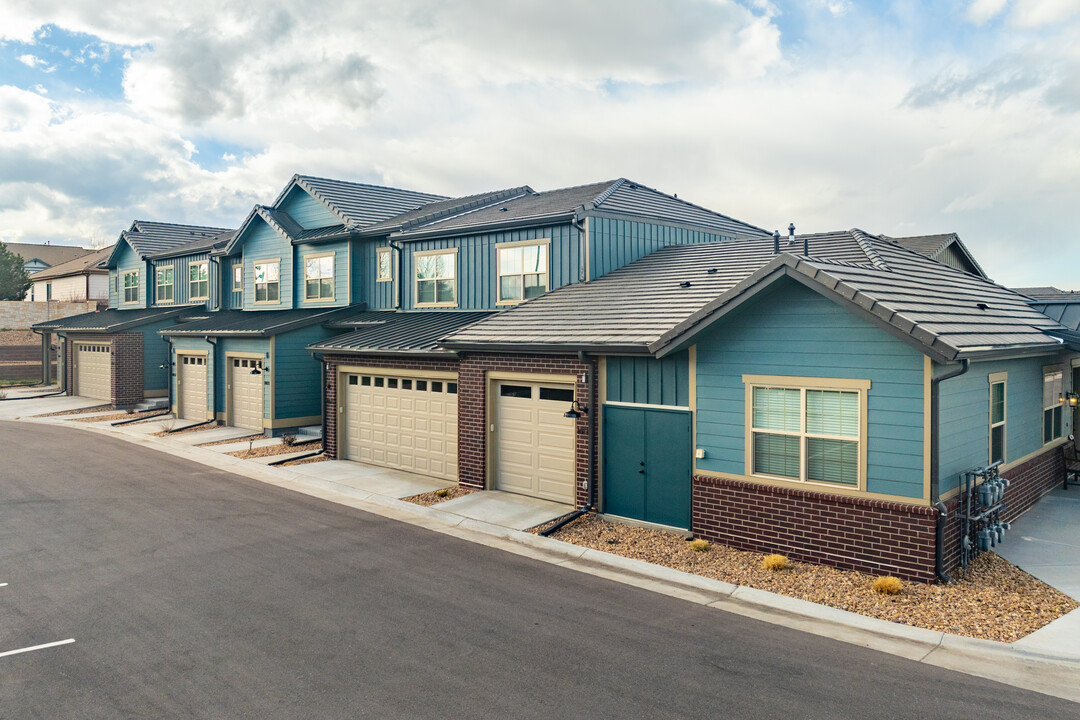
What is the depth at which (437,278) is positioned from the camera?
22797 millimetres

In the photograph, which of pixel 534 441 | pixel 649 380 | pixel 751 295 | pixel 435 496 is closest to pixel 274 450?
pixel 435 496

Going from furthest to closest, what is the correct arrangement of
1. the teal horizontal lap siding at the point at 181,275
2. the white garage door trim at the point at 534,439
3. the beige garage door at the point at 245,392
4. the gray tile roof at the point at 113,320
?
the teal horizontal lap siding at the point at 181,275
the gray tile roof at the point at 113,320
the beige garage door at the point at 245,392
the white garage door trim at the point at 534,439

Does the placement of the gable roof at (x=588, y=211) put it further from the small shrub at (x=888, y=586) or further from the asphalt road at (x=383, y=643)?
the small shrub at (x=888, y=586)

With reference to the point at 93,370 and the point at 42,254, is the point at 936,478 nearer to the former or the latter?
the point at 93,370

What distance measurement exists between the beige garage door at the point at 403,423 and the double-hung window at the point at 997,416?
1105cm

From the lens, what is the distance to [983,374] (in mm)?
12172

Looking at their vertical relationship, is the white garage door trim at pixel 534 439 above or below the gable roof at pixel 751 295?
below

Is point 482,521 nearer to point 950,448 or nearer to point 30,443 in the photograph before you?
point 950,448

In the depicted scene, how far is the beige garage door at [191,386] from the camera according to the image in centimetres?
2830

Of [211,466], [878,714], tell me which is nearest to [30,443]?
[211,466]

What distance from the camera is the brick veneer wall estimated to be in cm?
1067

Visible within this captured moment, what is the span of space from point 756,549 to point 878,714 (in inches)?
196

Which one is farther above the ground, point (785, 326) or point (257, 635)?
point (785, 326)

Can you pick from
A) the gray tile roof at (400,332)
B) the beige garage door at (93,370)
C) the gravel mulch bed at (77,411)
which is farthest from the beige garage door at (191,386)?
the gray tile roof at (400,332)
